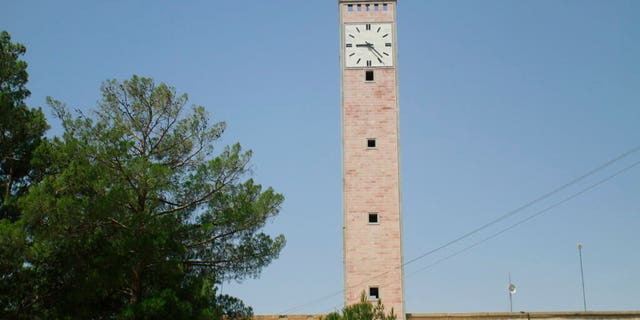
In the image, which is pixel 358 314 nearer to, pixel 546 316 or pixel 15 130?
pixel 546 316

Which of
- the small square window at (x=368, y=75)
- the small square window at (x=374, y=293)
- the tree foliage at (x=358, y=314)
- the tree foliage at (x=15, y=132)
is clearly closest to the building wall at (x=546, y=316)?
the small square window at (x=374, y=293)

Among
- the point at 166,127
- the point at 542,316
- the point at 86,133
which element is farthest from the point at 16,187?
the point at 542,316

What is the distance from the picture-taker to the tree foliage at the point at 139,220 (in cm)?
2769

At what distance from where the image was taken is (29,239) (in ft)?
92.4

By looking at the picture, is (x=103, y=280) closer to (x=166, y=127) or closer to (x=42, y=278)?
(x=42, y=278)

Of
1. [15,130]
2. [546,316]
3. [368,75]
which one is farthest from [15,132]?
[546,316]

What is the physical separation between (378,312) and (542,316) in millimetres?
10672

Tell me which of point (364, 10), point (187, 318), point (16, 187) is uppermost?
point (364, 10)

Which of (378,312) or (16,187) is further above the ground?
(16,187)

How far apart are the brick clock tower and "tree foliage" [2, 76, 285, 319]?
10.7ft

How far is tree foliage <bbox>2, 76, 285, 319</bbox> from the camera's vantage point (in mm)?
27688

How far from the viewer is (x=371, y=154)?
1328 inches

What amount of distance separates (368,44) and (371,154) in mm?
4472

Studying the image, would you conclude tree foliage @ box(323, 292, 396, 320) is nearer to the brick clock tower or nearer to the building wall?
the brick clock tower
